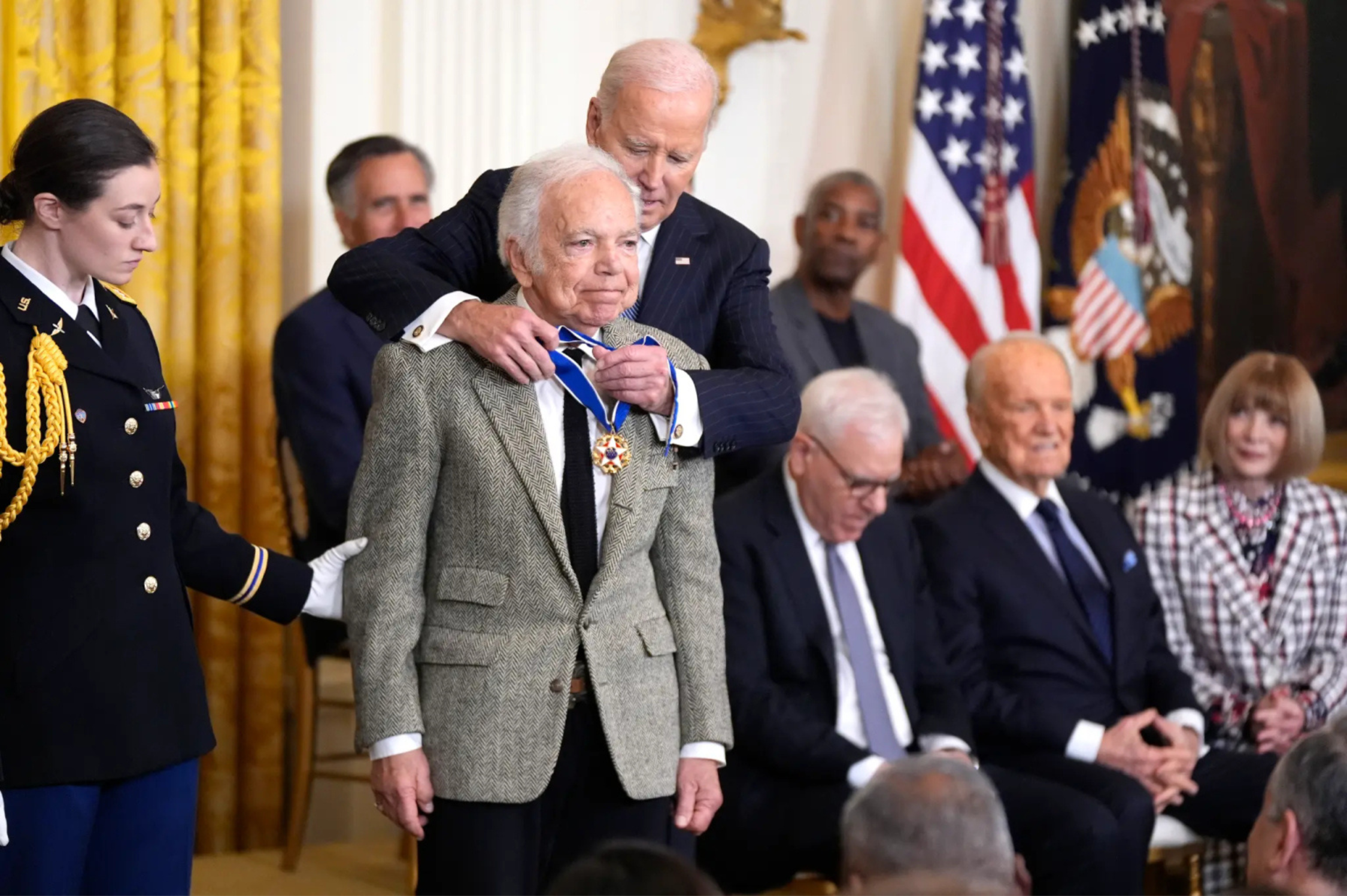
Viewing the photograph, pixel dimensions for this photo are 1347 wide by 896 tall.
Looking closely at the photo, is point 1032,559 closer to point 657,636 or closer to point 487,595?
point 657,636

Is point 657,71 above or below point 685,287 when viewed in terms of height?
above

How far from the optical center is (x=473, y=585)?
8.58 feet

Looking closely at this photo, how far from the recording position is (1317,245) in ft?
21.4

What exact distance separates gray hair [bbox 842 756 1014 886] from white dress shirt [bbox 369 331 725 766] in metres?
0.77

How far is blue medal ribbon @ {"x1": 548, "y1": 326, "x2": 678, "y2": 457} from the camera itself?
261 cm

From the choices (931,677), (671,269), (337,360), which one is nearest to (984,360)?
(931,677)

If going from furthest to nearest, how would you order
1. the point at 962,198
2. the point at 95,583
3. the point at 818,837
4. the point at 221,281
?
the point at 962,198
the point at 221,281
the point at 818,837
the point at 95,583

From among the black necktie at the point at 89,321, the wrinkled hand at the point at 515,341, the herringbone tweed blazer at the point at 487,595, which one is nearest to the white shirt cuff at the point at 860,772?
the herringbone tweed blazer at the point at 487,595

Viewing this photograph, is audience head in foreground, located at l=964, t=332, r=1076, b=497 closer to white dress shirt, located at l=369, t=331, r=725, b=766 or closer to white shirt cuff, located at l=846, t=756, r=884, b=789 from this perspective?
white shirt cuff, located at l=846, t=756, r=884, b=789

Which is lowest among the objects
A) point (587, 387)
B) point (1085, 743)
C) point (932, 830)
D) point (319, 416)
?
point (1085, 743)

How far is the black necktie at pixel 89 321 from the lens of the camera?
102 inches

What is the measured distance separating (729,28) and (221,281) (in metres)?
2.09

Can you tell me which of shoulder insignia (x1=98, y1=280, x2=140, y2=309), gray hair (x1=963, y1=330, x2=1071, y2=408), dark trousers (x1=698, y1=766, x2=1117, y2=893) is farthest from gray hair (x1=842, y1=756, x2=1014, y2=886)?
gray hair (x1=963, y1=330, x2=1071, y2=408)

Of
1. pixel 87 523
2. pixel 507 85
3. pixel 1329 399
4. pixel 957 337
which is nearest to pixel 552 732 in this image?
pixel 87 523
